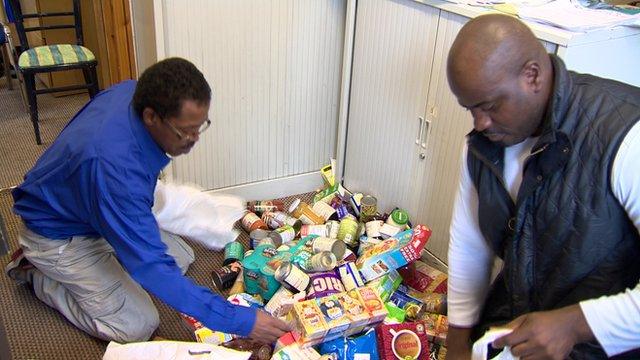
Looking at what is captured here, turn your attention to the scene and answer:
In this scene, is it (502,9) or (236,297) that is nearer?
(502,9)

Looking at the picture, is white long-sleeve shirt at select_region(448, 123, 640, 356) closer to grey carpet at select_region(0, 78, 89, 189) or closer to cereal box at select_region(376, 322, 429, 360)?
cereal box at select_region(376, 322, 429, 360)

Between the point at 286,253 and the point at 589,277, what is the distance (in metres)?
1.06

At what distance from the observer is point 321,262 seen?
1.78m

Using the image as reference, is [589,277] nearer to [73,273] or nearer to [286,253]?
[286,253]

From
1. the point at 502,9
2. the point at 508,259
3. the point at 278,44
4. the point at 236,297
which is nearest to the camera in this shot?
the point at 508,259

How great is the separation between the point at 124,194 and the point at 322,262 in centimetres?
72

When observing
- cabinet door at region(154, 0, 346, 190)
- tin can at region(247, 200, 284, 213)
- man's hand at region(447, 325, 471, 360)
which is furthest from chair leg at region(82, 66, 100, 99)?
man's hand at region(447, 325, 471, 360)

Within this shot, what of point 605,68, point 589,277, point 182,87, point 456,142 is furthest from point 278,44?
point 589,277

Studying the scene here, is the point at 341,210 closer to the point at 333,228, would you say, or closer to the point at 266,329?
the point at 333,228

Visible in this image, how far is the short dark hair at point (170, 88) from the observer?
1210mm

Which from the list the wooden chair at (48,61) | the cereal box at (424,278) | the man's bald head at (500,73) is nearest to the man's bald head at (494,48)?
the man's bald head at (500,73)

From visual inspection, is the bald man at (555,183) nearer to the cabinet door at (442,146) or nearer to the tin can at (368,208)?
the cabinet door at (442,146)

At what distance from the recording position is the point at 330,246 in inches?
74.6

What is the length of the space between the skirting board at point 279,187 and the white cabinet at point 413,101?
29 centimetres
